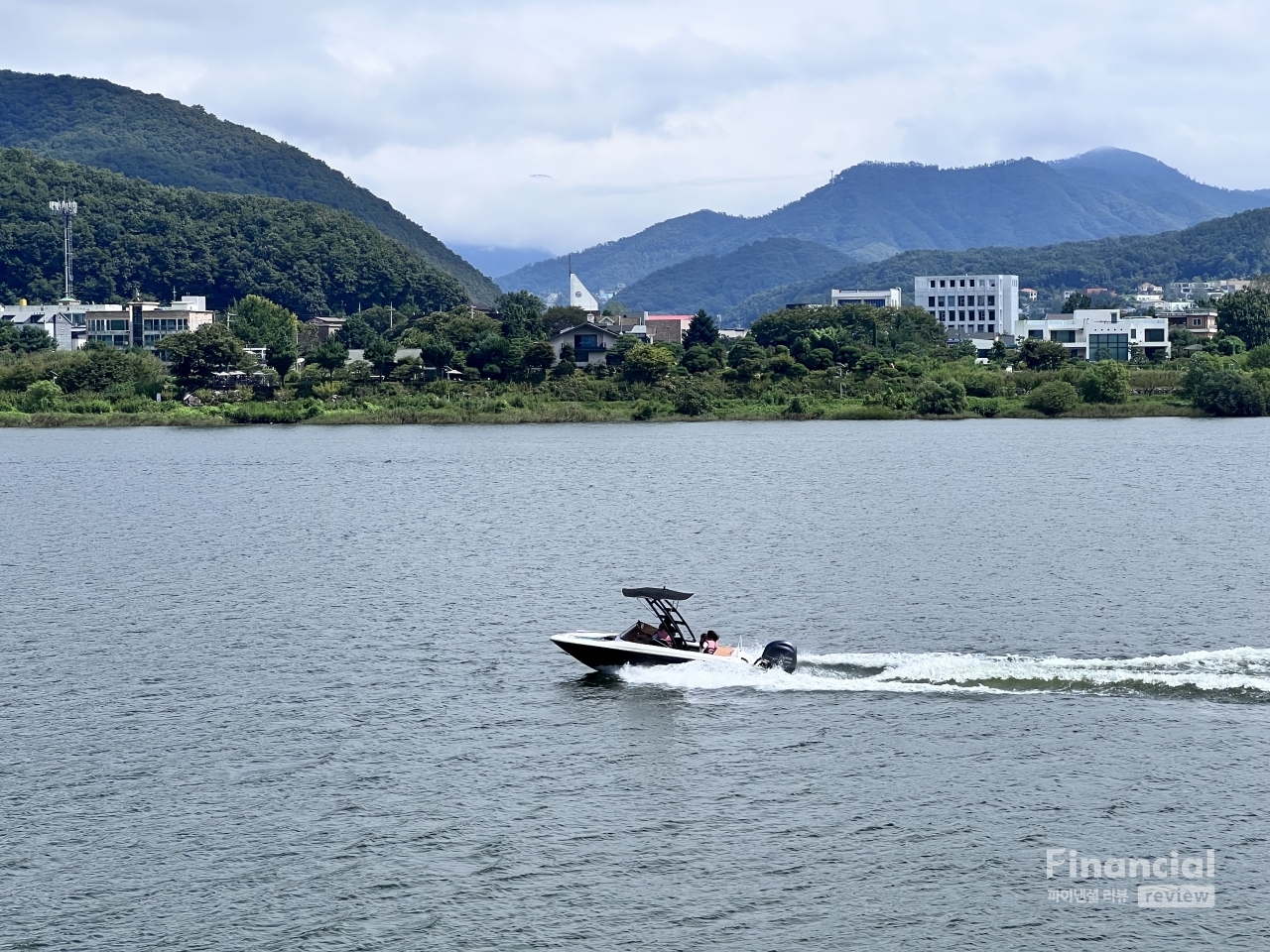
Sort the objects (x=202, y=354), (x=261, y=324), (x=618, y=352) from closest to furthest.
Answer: (x=202, y=354), (x=618, y=352), (x=261, y=324)

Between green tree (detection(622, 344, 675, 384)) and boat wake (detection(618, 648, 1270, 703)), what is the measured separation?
94.2 meters

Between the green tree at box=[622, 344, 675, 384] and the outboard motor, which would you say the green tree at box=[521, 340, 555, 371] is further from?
the outboard motor

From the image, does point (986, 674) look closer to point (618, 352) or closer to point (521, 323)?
point (618, 352)

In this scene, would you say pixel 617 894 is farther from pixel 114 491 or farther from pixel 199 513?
pixel 114 491

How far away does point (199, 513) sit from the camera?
65.1 metres

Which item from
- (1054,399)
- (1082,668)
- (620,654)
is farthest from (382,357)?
(1082,668)

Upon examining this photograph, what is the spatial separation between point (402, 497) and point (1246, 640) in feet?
145

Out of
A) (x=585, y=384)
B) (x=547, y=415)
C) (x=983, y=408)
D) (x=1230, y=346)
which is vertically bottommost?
(x=547, y=415)

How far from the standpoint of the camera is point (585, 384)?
127m

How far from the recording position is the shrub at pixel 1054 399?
11881 cm

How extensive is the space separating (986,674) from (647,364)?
315 feet

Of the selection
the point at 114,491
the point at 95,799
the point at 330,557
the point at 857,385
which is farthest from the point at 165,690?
the point at 857,385

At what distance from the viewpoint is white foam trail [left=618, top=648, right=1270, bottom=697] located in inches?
1247

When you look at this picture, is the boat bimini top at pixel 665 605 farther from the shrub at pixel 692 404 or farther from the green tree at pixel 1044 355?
the green tree at pixel 1044 355
